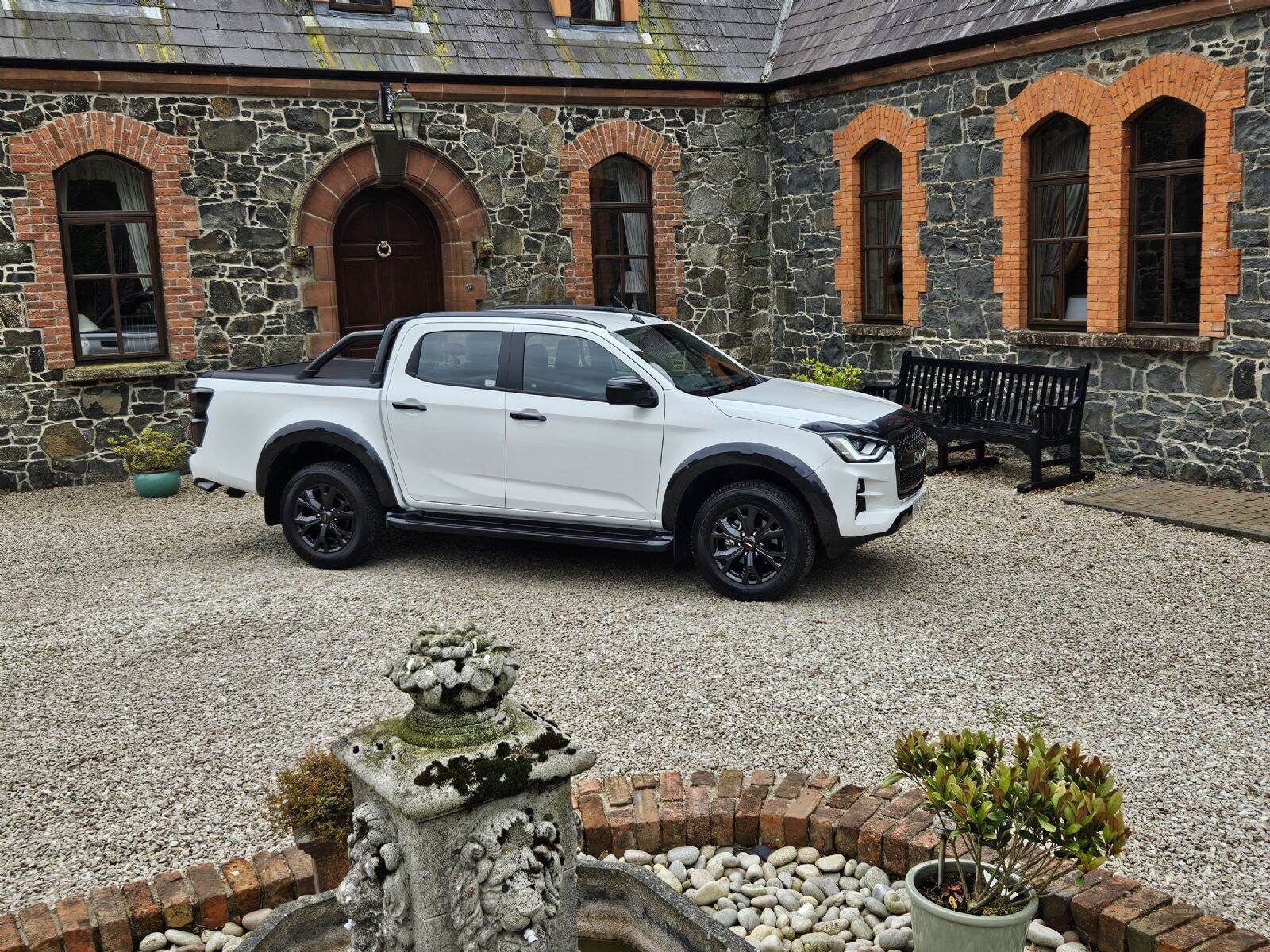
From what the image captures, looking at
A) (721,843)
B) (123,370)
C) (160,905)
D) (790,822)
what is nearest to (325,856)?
(160,905)

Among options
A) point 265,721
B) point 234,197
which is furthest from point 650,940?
point 234,197

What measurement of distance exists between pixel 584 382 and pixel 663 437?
2.26ft

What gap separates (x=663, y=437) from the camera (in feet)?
25.7

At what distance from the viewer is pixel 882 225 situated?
1371 centimetres

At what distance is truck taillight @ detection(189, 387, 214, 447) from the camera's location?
8.99m

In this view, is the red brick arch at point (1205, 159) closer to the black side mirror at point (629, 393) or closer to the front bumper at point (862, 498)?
the front bumper at point (862, 498)

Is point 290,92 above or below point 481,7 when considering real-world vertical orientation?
below

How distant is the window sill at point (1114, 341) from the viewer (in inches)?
409

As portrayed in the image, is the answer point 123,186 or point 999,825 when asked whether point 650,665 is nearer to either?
point 999,825

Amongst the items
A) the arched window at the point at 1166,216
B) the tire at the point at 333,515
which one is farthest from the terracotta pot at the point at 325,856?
the arched window at the point at 1166,216

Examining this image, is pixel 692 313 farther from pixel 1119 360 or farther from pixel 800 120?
pixel 1119 360

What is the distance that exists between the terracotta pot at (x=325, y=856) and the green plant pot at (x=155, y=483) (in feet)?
27.1

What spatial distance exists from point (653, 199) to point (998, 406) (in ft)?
16.4

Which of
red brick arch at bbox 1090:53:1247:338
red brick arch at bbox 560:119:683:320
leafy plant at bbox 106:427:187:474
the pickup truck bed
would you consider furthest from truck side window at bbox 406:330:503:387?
red brick arch at bbox 1090:53:1247:338
